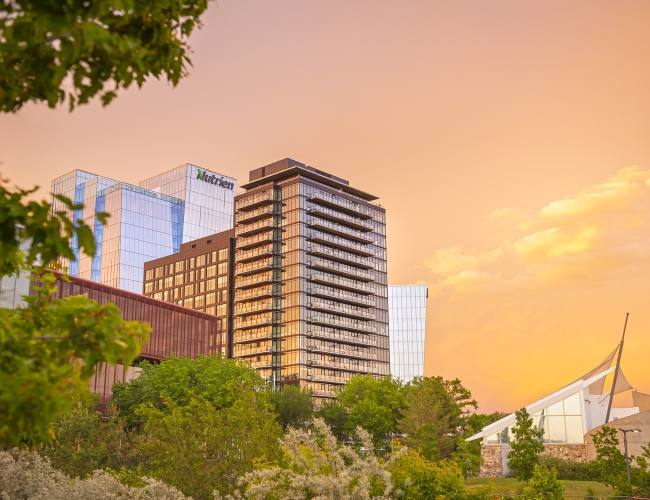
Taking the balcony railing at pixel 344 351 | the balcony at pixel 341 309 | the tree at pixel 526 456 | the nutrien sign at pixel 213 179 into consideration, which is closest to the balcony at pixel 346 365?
the balcony railing at pixel 344 351

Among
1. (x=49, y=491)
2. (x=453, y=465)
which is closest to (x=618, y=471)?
(x=453, y=465)

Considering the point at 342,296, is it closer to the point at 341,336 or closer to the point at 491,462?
the point at 341,336

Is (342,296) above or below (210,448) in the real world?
above

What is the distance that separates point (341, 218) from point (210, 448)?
119 metres

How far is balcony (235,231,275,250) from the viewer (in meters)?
142

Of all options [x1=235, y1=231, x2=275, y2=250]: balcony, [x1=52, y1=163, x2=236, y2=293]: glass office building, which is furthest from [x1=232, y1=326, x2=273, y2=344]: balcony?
[x1=52, y1=163, x2=236, y2=293]: glass office building

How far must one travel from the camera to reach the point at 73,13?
615 centimetres

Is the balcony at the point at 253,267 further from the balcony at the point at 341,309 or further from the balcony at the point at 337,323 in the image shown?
the balcony at the point at 337,323

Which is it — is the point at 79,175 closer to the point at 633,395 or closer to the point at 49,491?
the point at 633,395

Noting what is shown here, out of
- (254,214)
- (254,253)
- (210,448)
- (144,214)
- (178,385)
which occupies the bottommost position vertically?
(210,448)

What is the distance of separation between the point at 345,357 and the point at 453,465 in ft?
378

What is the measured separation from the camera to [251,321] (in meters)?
143

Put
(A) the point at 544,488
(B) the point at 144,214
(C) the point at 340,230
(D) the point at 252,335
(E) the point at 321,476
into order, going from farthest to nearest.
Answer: (B) the point at 144,214
(C) the point at 340,230
(D) the point at 252,335
(A) the point at 544,488
(E) the point at 321,476

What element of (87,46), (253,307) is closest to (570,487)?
(87,46)
